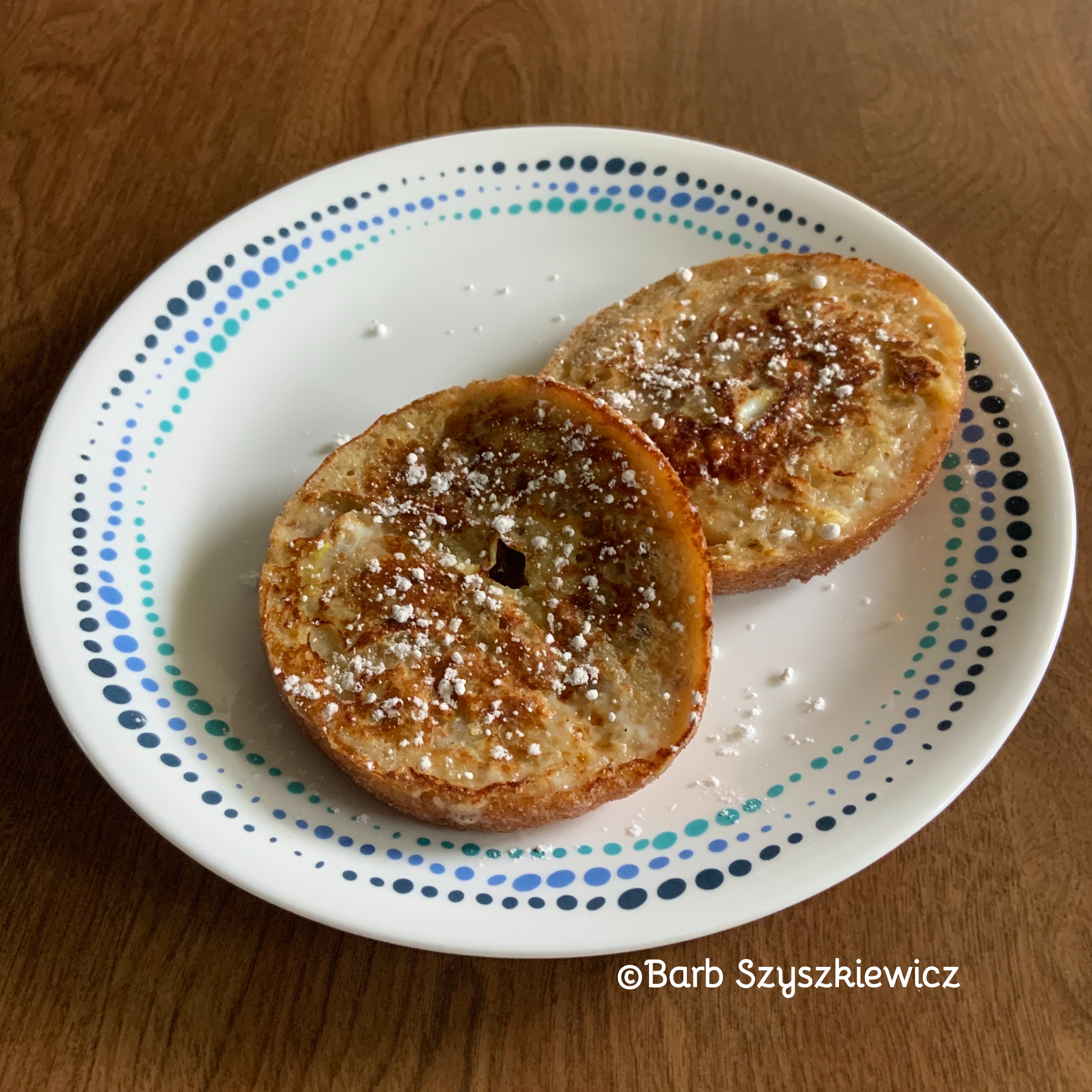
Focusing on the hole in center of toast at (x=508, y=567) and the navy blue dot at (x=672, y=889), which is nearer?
the navy blue dot at (x=672, y=889)

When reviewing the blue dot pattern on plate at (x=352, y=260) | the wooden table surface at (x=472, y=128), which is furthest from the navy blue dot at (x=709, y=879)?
the wooden table surface at (x=472, y=128)

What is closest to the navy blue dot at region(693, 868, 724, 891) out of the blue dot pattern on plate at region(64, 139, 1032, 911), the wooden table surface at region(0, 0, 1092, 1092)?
the blue dot pattern on plate at region(64, 139, 1032, 911)

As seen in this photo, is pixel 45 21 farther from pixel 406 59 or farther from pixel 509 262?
pixel 509 262

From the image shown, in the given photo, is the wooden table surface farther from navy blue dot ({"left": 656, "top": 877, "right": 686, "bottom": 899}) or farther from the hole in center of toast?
the hole in center of toast

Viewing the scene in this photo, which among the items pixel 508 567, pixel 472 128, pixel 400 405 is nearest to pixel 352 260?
pixel 400 405

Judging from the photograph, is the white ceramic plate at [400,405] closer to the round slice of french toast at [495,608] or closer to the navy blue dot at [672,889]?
the navy blue dot at [672,889]

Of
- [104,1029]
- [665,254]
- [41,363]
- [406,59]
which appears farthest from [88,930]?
[406,59]
